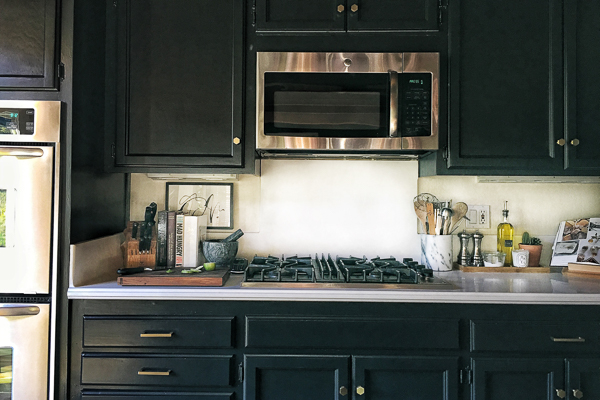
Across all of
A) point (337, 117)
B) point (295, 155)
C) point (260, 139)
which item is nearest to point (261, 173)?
point (295, 155)

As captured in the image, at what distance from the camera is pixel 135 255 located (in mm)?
1956

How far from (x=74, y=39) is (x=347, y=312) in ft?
5.09

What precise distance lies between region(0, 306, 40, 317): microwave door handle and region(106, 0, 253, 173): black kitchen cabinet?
677 millimetres

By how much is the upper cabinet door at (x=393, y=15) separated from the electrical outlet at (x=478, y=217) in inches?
37.6

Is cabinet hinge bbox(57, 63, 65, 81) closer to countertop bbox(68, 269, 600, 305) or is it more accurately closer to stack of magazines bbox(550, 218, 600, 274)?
countertop bbox(68, 269, 600, 305)

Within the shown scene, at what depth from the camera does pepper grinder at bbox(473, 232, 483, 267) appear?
6.66 ft

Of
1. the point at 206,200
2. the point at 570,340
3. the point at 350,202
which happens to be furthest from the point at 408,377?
Result: the point at 206,200

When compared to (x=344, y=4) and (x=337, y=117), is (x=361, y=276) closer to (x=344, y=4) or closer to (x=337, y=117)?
(x=337, y=117)

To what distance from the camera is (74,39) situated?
5.22 feet

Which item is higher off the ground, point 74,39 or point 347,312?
point 74,39

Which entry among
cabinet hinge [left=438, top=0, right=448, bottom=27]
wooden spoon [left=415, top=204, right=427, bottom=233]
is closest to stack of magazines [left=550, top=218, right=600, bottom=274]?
wooden spoon [left=415, top=204, right=427, bottom=233]

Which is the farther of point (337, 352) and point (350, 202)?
point (350, 202)

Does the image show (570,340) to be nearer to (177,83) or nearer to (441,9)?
(441,9)

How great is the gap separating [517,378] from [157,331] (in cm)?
141
